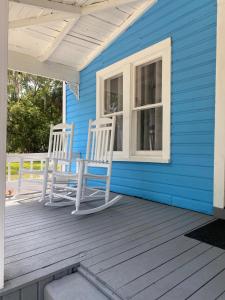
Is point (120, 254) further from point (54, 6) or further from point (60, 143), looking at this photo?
point (54, 6)

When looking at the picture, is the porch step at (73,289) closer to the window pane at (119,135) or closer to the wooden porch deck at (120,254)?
the wooden porch deck at (120,254)

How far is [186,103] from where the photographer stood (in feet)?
8.75

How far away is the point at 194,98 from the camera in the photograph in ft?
8.50

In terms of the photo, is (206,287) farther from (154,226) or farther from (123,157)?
(123,157)


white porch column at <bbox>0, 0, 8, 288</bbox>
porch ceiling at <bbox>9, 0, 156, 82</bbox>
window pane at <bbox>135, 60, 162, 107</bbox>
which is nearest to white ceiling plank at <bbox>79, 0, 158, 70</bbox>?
porch ceiling at <bbox>9, 0, 156, 82</bbox>

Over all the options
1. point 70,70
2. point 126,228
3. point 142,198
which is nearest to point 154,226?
point 126,228

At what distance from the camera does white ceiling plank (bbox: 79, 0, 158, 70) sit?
10.2ft

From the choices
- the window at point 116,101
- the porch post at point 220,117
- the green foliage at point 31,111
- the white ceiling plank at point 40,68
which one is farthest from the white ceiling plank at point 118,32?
the green foliage at point 31,111

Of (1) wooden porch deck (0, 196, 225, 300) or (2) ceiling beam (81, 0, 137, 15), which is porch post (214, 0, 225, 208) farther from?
(2) ceiling beam (81, 0, 137, 15)

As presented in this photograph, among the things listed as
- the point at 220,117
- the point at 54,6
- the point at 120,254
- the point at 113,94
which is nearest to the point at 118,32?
the point at 113,94

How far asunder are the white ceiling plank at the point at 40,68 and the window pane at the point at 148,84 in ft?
5.17

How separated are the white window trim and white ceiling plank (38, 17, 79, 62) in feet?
2.59

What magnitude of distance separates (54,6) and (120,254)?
2.67 metres

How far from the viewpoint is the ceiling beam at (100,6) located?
2.78m
